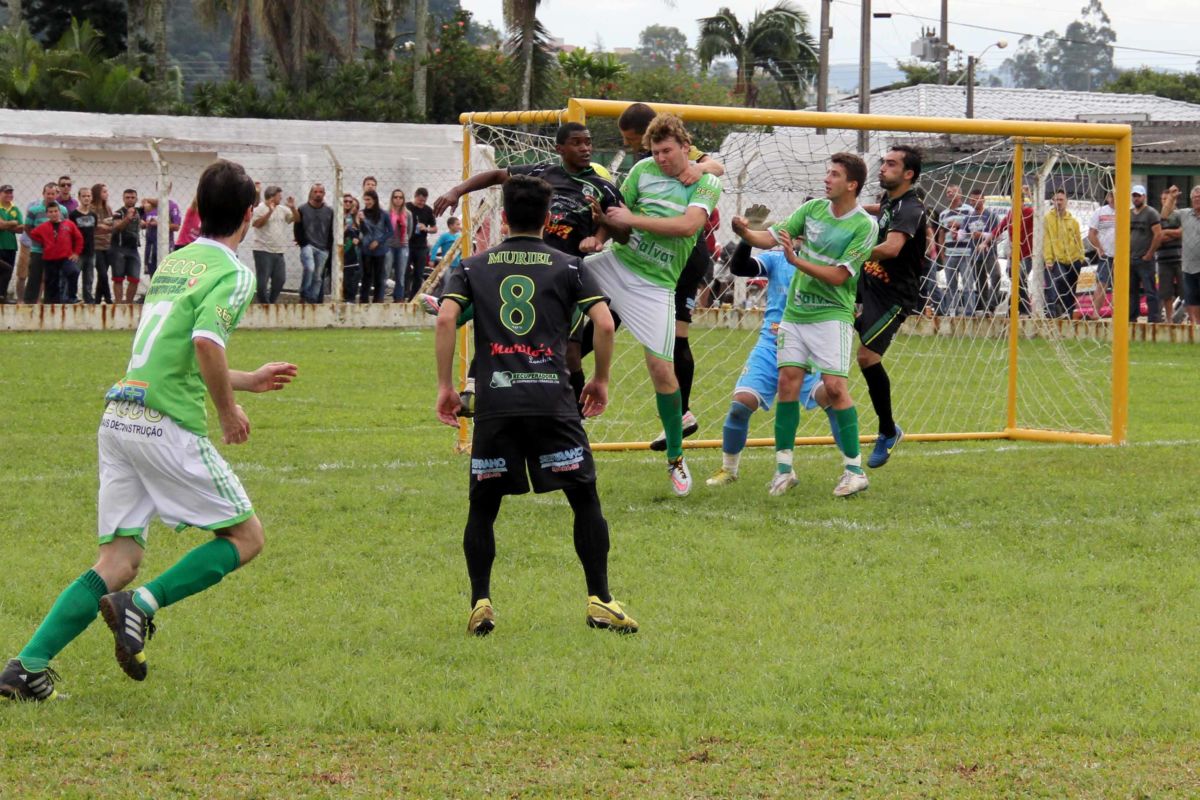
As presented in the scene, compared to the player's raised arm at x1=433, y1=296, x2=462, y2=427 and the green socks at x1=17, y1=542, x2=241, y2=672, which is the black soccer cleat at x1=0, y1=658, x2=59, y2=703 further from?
the player's raised arm at x1=433, y1=296, x2=462, y2=427

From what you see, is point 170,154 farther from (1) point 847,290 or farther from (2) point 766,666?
(2) point 766,666

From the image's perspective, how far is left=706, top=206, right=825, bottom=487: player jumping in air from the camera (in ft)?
→ 32.7

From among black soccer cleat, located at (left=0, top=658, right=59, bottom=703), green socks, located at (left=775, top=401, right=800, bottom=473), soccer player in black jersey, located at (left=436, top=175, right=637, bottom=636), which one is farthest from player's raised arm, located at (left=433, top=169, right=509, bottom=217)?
black soccer cleat, located at (left=0, top=658, right=59, bottom=703)

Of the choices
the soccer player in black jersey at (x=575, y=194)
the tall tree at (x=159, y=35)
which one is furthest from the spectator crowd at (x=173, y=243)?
the tall tree at (x=159, y=35)

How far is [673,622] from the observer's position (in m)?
6.35

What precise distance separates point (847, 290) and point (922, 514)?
1.43 metres

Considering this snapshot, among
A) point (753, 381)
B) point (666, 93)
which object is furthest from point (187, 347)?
point (666, 93)

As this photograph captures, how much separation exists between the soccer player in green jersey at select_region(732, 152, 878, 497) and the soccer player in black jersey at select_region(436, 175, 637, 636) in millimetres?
3240

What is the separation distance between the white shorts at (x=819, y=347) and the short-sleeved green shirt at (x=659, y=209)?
808mm

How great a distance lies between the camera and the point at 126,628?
5.17m

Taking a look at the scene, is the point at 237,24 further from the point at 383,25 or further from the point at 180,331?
the point at 180,331

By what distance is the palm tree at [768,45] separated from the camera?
209 ft

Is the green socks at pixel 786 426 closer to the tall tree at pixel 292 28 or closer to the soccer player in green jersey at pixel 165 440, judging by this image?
the soccer player in green jersey at pixel 165 440

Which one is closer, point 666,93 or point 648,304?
point 648,304
